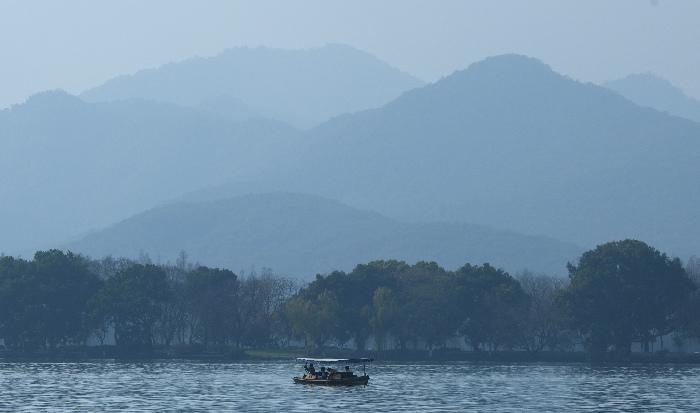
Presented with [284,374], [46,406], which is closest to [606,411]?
[46,406]

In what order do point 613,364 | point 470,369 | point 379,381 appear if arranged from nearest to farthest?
point 379,381
point 470,369
point 613,364

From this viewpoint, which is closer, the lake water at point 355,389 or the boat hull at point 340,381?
the lake water at point 355,389

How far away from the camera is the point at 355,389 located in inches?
5374

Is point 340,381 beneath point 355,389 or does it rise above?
above

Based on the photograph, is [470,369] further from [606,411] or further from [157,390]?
[606,411]

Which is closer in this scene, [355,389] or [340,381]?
[355,389]

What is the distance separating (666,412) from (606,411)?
16.1 feet

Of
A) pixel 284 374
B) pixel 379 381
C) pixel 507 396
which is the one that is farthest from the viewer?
pixel 284 374

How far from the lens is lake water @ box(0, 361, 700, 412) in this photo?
4387 inches

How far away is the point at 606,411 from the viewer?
10706cm

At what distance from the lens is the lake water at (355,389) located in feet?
366

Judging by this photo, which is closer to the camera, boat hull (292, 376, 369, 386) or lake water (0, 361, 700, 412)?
lake water (0, 361, 700, 412)

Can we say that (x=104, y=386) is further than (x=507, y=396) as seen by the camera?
Yes

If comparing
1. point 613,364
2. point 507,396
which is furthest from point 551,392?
point 613,364
